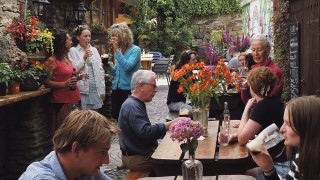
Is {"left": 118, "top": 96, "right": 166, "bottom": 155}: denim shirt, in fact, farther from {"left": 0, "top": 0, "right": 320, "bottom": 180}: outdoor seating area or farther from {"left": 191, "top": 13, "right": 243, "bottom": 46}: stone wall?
{"left": 191, "top": 13, "right": 243, "bottom": 46}: stone wall

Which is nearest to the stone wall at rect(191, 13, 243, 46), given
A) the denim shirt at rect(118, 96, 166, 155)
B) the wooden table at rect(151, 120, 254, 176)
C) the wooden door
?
the wooden door

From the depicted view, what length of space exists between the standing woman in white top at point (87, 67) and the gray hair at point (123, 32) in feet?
1.64

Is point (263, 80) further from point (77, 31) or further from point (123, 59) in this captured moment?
point (77, 31)

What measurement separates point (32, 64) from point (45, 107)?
70cm

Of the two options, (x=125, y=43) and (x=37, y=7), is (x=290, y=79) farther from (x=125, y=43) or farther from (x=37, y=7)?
(x=37, y=7)

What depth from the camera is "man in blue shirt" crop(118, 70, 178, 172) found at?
4.39 metres

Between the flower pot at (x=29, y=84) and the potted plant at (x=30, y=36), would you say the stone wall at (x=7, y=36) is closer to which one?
the potted plant at (x=30, y=36)

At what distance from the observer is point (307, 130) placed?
2.54 m

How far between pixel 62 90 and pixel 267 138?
415cm

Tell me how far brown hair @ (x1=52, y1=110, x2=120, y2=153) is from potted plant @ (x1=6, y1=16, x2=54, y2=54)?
3.92 m

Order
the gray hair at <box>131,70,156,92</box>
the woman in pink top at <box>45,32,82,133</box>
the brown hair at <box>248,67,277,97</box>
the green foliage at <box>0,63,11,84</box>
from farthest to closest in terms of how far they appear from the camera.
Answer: the woman in pink top at <box>45,32,82,133</box>, the green foliage at <box>0,63,11,84</box>, the gray hair at <box>131,70,156,92</box>, the brown hair at <box>248,67,277,97</box>

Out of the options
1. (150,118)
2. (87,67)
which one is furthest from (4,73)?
(150,118)

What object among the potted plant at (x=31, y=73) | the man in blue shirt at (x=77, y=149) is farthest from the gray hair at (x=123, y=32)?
the man in blue shirt at (x=77, y=149)

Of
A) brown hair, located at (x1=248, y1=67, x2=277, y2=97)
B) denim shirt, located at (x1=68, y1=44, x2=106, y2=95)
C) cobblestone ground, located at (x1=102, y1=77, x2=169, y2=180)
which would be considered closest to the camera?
brown hair, located at (x1=248, y1=67, x2=277, y2=97)
